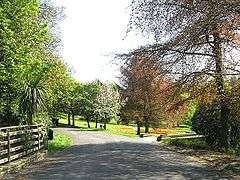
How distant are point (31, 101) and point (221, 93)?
9.45 m

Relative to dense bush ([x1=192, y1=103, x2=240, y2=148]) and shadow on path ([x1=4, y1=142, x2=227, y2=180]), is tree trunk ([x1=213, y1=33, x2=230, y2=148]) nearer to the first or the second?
dense bush ([x1=192, y1=103, x2=240, y2=148])

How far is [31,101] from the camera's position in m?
24.5

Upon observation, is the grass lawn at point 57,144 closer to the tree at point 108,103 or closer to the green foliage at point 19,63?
the green foliage at point 19,63

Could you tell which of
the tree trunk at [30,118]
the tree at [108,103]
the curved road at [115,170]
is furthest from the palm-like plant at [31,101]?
the tree at [108,103]

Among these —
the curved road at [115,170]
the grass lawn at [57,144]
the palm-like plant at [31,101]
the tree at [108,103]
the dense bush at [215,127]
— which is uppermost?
the tree at [108,103]

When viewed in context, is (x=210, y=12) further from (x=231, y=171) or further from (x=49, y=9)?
(x=49, y=9)

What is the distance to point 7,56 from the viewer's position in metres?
21.2

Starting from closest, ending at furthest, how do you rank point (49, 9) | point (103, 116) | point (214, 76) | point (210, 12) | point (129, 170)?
point (210, 12) < point (129, 170) < point (214, 76) < point (49, 9) < point (103, 116)

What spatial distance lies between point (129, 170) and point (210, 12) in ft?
20.0

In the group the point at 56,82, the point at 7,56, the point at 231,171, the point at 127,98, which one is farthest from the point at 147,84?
the point at 127,98

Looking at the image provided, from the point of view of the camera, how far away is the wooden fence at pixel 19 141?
16.8m

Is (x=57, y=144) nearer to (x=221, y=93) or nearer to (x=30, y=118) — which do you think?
(x=30, y=118)

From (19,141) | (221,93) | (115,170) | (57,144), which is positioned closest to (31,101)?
(19,141)

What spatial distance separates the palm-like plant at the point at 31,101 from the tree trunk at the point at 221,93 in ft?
29.6
